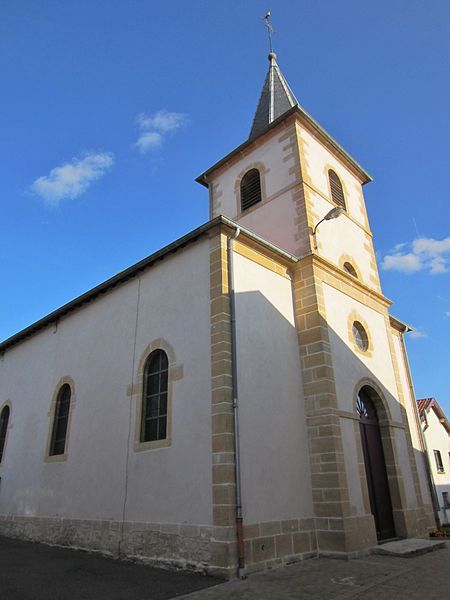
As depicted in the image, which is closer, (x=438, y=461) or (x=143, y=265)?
(x=143, y=265)

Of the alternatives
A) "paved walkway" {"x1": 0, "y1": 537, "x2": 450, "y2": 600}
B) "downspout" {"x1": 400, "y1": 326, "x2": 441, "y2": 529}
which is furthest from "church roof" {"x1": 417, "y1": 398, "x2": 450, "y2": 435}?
"paved walkway" {"x1": 0, "y1": 537, "x2": 450, "y2": 600}

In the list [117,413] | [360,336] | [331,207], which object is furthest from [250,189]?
[117,413]

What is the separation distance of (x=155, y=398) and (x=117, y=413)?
110 cm

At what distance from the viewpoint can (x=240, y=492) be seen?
622 centimetres

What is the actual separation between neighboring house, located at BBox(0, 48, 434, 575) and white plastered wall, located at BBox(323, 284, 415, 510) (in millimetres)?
44

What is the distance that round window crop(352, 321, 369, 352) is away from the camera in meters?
9.67

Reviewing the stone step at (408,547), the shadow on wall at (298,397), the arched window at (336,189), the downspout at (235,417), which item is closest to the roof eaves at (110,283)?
the downspout at (235,417)

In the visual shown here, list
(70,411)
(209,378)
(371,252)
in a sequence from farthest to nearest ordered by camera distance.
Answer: (371,252), (70,411), (209,378)

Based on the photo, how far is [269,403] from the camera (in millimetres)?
7391

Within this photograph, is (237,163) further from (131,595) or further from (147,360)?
(131,595)

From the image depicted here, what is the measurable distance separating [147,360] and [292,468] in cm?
321

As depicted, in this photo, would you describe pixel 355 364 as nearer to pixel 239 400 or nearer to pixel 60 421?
pixel 239 400

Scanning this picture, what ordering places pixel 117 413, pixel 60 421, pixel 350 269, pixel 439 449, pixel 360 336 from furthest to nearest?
pixel 439 449
pixel 350 269
pixel 60 421
pixel 360 336
pixel 117 413

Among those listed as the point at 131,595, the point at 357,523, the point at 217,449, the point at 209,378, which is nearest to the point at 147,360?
the point at 209,378
